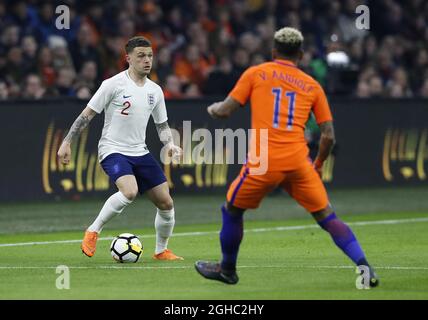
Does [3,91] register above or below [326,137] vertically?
below

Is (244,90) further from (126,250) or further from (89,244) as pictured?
(89,244)

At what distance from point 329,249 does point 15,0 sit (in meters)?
10.1

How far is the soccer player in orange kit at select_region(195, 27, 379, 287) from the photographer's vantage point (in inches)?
391

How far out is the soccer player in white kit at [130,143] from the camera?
1239cm

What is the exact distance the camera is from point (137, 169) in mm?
12562

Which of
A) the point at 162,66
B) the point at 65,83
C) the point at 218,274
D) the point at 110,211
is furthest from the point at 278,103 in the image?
the point at 162,66

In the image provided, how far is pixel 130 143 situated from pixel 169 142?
0.40 metres

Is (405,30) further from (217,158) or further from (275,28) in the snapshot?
(217,158)

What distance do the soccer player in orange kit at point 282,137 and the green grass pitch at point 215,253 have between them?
54 cm

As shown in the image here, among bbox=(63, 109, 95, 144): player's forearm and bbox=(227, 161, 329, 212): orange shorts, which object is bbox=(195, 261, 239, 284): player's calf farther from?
bbox=(63, 109, 95, 144): player's forearm

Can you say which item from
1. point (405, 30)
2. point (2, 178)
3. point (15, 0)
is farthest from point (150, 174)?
point (405, 30)

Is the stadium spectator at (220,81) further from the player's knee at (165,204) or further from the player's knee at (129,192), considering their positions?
the player's knee at (129,192)

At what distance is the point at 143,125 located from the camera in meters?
12.7

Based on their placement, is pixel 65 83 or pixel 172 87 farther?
pixel 172 87
